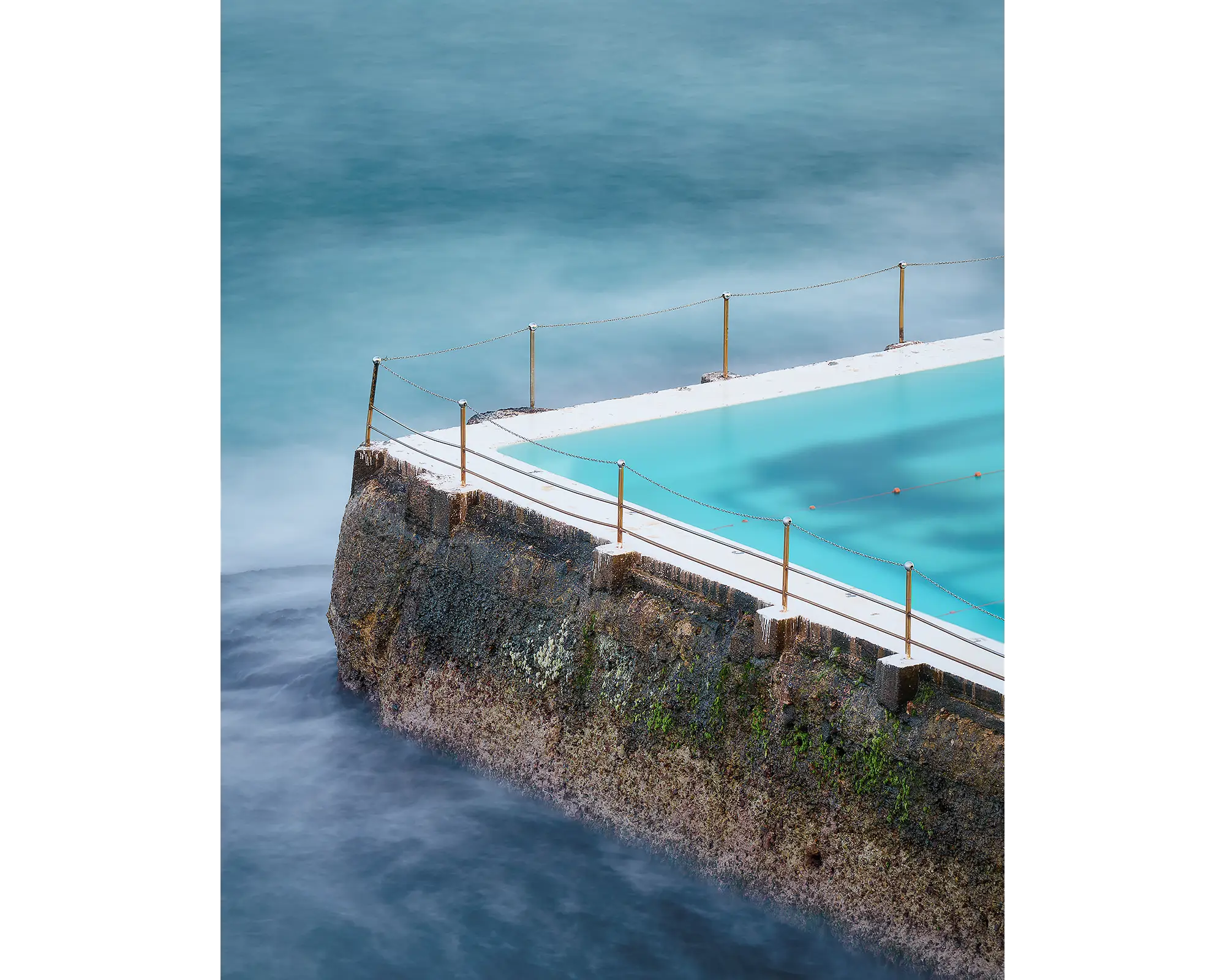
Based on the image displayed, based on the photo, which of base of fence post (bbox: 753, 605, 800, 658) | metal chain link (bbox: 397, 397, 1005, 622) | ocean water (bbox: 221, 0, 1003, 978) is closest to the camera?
base of fence post (bbox: 753, 605, 800, 658)

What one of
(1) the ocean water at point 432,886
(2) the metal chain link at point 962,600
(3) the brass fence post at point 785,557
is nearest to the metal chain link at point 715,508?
(2) the metal chain link at point 962,600

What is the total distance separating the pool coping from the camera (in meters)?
6.19

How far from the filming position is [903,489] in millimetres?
7902

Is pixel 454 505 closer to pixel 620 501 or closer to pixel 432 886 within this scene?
pixel 620 501

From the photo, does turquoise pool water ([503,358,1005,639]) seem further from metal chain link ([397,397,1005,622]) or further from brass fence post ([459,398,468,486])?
brass fence post ([459,398,468,486])

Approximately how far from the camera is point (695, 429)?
8547mm

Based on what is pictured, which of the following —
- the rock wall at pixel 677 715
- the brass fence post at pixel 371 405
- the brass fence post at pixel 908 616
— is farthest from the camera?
the brass fence post at pixel 371 405

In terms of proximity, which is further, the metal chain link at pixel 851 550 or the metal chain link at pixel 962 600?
the metal chain link at pixel 851 550

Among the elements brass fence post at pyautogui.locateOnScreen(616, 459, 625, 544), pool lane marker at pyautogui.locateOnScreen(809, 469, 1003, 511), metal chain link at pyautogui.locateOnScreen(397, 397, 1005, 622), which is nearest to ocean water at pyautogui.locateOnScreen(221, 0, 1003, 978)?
brass fence post at pyautogui.locateOnScreen(616, 459, 625, 544)

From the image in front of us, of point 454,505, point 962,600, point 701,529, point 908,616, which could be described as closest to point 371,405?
point 454,505

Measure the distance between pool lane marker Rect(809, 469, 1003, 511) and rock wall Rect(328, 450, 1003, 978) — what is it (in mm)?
1085

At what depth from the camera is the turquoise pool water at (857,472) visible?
23.4ft

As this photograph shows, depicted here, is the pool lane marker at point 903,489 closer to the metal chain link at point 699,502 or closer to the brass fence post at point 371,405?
the metal chain link at point 699,502
